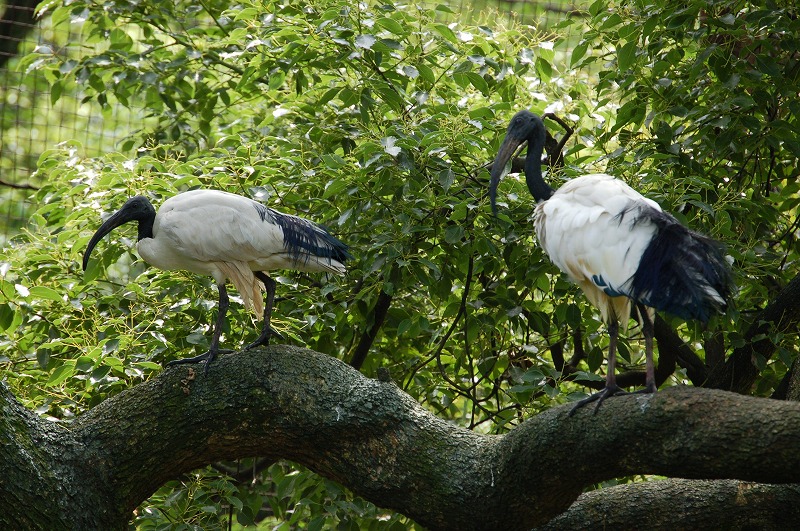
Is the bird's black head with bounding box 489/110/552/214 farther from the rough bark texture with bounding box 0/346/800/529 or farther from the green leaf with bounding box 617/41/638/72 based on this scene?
the rough bark texture with bounding box 0/346/800/529

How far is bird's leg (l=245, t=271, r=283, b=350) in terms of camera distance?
4.78 m

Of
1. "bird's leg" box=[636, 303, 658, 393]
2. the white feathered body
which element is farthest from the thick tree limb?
the white feathered body

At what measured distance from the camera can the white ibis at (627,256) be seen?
3.69 meters

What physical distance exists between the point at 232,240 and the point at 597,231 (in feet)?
5.87

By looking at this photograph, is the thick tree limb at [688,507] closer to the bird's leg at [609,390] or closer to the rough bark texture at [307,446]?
the rough bark texture at [307,446]

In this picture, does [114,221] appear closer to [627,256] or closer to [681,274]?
[627,256]

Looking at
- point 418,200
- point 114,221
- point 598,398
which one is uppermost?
point 418,200

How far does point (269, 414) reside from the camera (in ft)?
13.7

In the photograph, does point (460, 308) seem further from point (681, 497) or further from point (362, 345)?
point (681, 497)

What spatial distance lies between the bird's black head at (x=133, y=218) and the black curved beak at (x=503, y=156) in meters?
1.74

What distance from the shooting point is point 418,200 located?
5016mm

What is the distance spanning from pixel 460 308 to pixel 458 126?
1.07 meters

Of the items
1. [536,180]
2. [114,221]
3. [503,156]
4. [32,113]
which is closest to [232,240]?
[114,221]

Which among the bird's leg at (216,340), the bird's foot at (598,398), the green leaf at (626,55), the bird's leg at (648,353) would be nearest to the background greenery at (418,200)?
the green leaf at (626,55)
